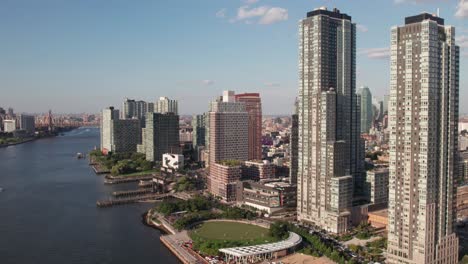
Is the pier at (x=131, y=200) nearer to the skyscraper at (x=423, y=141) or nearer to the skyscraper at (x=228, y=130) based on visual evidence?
the skyscraper at (x=228, y=130)

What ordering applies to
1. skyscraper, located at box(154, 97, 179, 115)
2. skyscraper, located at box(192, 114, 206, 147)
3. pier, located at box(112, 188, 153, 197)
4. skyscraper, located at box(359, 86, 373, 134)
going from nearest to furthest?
pier, located at box(112, 188, 153, 197) → skyscraper, located at box(192, 114, 206, 147) → skyscraper, located at box(154, 97, 179, 115) → skyscraper, located at box(359, 86, 373, 134)

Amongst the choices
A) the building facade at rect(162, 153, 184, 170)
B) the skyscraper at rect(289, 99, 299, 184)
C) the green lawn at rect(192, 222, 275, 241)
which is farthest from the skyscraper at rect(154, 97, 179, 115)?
the green lawn at rect(192, 222, 275, 241)

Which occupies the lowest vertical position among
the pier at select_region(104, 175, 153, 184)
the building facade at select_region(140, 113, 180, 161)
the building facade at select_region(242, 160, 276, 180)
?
the pier at select_region(104, 175, 153, 184)

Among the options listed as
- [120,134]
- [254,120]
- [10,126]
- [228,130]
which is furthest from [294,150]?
[10,126]

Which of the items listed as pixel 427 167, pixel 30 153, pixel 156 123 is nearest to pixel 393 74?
pixel 427 167

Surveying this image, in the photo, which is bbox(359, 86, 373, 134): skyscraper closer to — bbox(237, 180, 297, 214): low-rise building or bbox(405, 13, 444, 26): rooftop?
bbox(237, 180, 297, 214): low-rise building

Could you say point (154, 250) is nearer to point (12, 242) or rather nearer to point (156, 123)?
point (12, 242)
